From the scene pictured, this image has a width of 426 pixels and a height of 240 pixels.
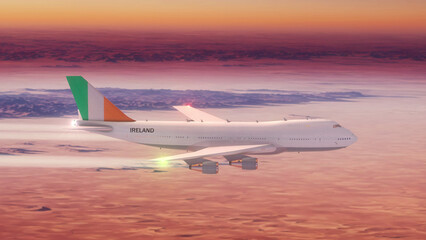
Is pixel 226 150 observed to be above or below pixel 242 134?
below

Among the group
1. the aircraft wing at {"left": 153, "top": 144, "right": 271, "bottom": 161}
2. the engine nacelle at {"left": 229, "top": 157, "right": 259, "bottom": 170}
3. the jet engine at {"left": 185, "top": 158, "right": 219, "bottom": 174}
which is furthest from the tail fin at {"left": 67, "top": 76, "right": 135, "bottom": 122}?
the engine nacelle at {"left": 229, "top": 157, "right": 259, "bottom": 170}

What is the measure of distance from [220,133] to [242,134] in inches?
137

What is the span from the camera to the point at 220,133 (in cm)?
11031

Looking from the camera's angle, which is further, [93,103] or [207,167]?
[93,103]

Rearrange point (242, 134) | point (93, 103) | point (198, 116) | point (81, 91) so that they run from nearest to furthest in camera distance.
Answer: point (242, 134) → point (93, 103) → point (81, 91) → point (198, 116)

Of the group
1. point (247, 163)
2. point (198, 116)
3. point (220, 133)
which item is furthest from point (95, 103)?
point (247, 163)

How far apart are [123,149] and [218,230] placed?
5942 centimetres

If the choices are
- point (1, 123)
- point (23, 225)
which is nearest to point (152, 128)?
point (23, 225)

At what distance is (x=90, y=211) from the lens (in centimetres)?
9356

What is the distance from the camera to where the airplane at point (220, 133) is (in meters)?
109

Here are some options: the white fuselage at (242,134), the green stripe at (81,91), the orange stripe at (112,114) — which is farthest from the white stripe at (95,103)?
the white fuselage at (242,134)

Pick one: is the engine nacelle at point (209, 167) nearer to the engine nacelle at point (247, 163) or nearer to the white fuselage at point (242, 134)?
the engine nacelle at point (247, 163)

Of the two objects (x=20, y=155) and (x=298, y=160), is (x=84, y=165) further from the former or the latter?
(x=298, y=160)

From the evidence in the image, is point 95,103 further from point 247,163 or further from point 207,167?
point 247,163
